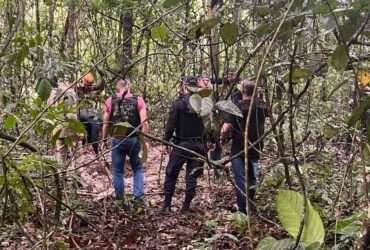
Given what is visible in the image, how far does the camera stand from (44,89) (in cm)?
272

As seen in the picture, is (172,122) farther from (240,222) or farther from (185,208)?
(240,222)

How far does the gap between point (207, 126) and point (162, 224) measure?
4443 millimetres

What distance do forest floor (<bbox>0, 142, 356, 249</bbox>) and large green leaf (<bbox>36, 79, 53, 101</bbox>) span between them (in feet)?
5.70

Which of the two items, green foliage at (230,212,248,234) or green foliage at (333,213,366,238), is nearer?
green foliage at (333,213,366,238)

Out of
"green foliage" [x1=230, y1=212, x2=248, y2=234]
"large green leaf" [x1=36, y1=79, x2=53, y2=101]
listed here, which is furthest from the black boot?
"large green leaf" [x1=36, y1=79, x2=53, y2=101]

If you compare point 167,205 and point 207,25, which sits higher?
point 207,25

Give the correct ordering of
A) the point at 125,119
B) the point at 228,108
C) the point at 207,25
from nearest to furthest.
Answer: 1. the point at 228,108
2. the point at 207,25
3. the point at 125,119

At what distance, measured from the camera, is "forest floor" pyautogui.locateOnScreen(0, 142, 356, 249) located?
17.0 ft

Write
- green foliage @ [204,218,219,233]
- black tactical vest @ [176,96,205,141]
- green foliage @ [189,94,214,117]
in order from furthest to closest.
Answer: black tactical vest @ [176,96,205,141]
green foliage @ [204,218,219,233]
green foliage @ [189,94,214,117]

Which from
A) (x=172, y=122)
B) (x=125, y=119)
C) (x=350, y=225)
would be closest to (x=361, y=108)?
(x=350, y=225)

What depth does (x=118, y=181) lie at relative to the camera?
22.5 ft

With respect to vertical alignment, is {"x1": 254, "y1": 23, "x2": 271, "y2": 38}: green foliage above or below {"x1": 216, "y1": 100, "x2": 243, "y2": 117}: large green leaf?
above

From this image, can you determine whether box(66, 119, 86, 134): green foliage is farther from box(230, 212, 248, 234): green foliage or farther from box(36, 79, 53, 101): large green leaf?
box(230, 212, 248, 234): green foliage

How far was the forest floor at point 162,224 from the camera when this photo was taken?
5.19 meters
